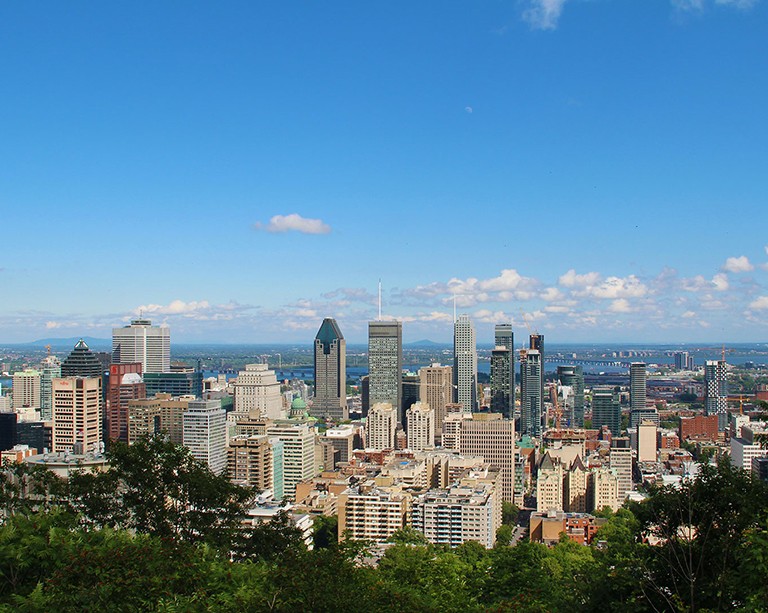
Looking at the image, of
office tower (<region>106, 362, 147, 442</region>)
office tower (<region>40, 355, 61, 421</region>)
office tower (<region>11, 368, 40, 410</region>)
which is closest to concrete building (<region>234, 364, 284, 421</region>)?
office tower (<region>40, 355, 61, 421</region>)

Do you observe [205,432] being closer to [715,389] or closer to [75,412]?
[75,412]

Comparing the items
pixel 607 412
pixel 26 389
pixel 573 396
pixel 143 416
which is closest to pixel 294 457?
pixel 143 416

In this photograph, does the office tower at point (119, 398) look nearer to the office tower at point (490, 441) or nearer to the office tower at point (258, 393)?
the office tower at point (258, 393)

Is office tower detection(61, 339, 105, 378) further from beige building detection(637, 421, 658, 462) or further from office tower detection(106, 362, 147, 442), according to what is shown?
beige building detection(637, 421, 658, 462)

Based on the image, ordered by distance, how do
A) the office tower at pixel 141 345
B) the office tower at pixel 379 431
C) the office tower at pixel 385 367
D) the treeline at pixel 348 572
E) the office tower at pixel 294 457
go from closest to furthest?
1. the treeline at pixel 348 572
2. the office tower at pixel 294 457
3. the office tower at pixel 379 431
4. the office tower at pixel 385 367
5. the office tower at pixel 141 345

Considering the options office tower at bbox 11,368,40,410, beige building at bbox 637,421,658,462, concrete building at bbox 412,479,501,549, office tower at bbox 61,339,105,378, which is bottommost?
beige building at bbox 637,421,658,462

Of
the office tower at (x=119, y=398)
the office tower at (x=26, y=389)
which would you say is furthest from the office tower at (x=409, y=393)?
the office tower at (x=26, y=389)
